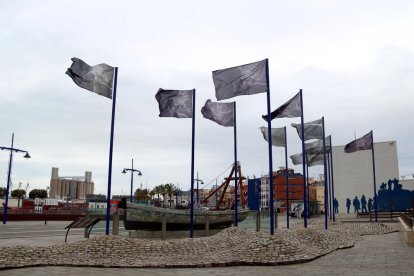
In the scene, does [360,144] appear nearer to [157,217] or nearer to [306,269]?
[157,217]

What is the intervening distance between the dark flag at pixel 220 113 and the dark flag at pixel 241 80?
3320mm

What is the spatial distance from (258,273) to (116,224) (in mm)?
7213

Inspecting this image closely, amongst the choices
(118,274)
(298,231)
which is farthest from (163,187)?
(118,274)

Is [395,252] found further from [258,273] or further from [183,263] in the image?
[183,263]

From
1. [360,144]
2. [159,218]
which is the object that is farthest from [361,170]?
[159,218]

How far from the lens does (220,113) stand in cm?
2056

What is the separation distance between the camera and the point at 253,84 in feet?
53.9

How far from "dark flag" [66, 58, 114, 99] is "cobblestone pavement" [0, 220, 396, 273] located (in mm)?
5963

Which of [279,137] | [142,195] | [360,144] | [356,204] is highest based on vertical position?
[360,144]

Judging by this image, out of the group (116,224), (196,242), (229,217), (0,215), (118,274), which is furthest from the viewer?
(0,215)

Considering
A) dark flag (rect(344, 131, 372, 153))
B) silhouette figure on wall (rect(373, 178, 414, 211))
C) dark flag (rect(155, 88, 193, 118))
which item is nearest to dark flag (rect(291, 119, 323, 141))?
dark flag (rect(344, 131, 372, 153))

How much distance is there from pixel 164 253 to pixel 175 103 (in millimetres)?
7447

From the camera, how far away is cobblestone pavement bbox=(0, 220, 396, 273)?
1220 cm

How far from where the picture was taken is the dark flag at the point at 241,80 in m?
16.4
